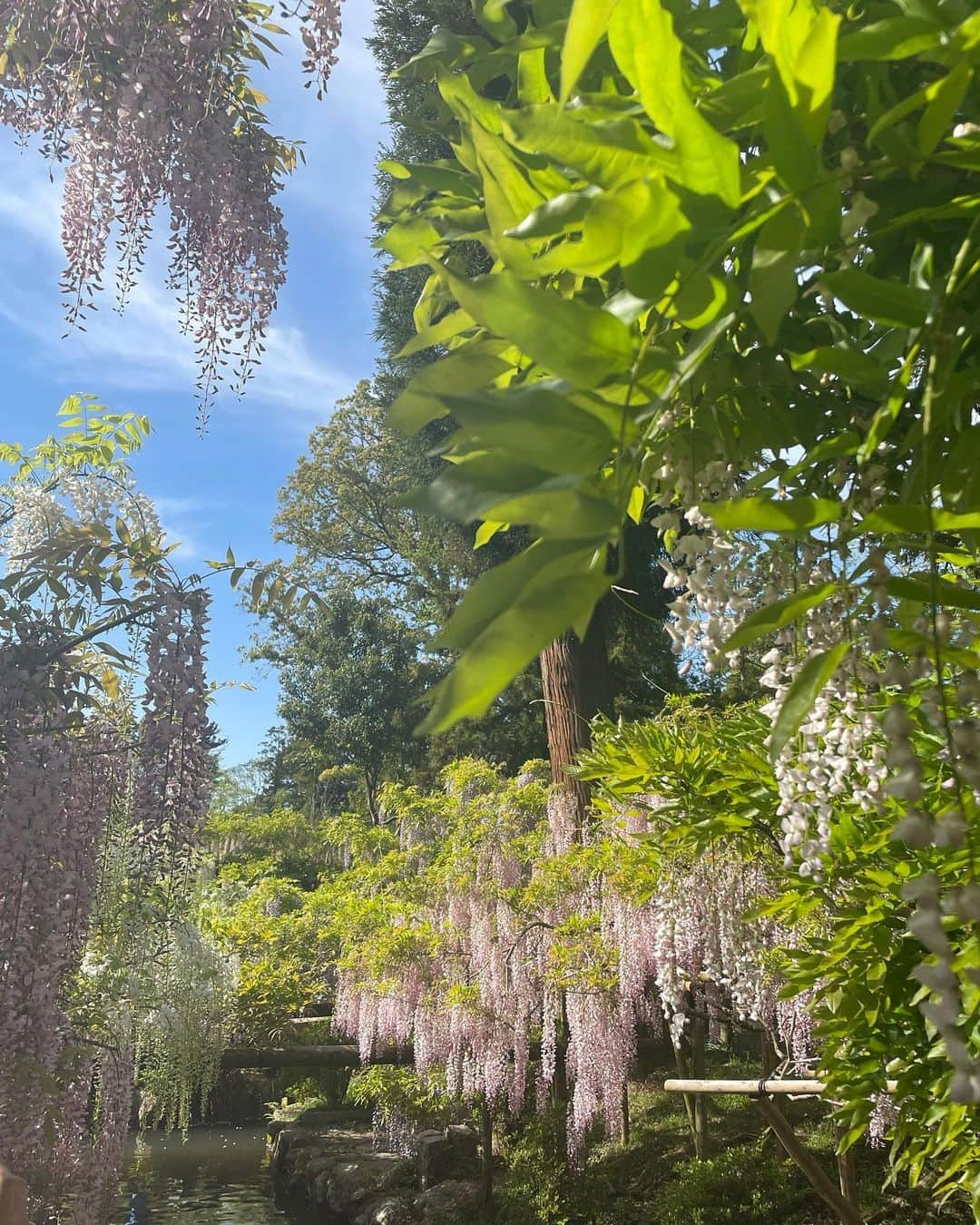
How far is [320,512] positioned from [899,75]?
16.9m

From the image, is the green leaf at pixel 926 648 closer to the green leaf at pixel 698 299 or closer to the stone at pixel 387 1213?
the green leaf at pixel 698 299

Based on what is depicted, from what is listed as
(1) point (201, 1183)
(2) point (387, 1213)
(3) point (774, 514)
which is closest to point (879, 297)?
(3) point (774, 514)

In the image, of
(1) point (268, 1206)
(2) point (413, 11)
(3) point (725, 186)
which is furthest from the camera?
(2) point (413, 11)

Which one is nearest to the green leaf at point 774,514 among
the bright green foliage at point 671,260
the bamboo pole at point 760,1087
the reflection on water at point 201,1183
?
the bright green foliage at point 671,260

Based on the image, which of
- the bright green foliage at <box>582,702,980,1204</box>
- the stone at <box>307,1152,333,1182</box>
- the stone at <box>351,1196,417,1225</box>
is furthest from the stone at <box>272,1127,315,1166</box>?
the bright green foliage at <box>582,702,980,1204</box>

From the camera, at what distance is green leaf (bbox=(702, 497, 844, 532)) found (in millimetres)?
515

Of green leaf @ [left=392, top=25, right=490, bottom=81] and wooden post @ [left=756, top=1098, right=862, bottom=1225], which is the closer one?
green leaf @ [left=392, top=25, right=490, bottom=81]

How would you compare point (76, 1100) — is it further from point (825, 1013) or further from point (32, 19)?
point (32, 19)

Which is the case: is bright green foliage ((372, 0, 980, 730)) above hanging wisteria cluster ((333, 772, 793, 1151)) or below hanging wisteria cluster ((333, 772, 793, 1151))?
above

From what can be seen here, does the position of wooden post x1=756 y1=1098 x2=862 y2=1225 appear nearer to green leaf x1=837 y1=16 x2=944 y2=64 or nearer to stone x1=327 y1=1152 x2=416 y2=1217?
green leaf x1=837 y1=16 x2=944 y2=64

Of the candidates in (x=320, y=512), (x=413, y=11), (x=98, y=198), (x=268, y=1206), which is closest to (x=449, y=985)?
(x=268, y=1206)

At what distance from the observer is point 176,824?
11.8ft

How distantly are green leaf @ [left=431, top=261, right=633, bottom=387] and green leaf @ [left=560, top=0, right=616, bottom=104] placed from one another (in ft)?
0.38

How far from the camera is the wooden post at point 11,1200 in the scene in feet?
6.05
